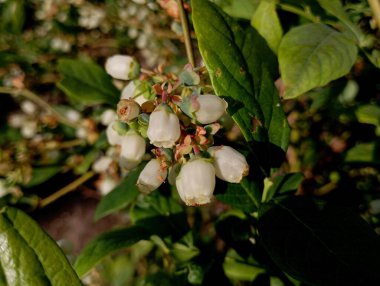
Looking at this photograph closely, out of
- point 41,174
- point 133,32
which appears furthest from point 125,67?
point 133,32

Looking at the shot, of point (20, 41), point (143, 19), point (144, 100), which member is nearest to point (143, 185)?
point (144, 100)

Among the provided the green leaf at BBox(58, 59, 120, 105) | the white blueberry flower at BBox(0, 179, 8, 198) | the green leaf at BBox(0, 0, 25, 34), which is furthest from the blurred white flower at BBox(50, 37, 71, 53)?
the green leaf at BBox(58, 59, 120, 105)

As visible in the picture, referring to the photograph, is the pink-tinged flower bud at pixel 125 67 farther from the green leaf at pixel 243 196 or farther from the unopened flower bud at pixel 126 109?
the green leaf at pixel 243 196

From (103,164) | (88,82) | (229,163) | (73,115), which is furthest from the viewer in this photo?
(73,115)

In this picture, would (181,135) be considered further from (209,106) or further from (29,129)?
(29,129)

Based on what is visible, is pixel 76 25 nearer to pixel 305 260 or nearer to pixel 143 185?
pixel 143 185

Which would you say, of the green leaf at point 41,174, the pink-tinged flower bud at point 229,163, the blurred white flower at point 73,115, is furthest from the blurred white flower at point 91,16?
the pink-tinged flower bud at point 229,163
